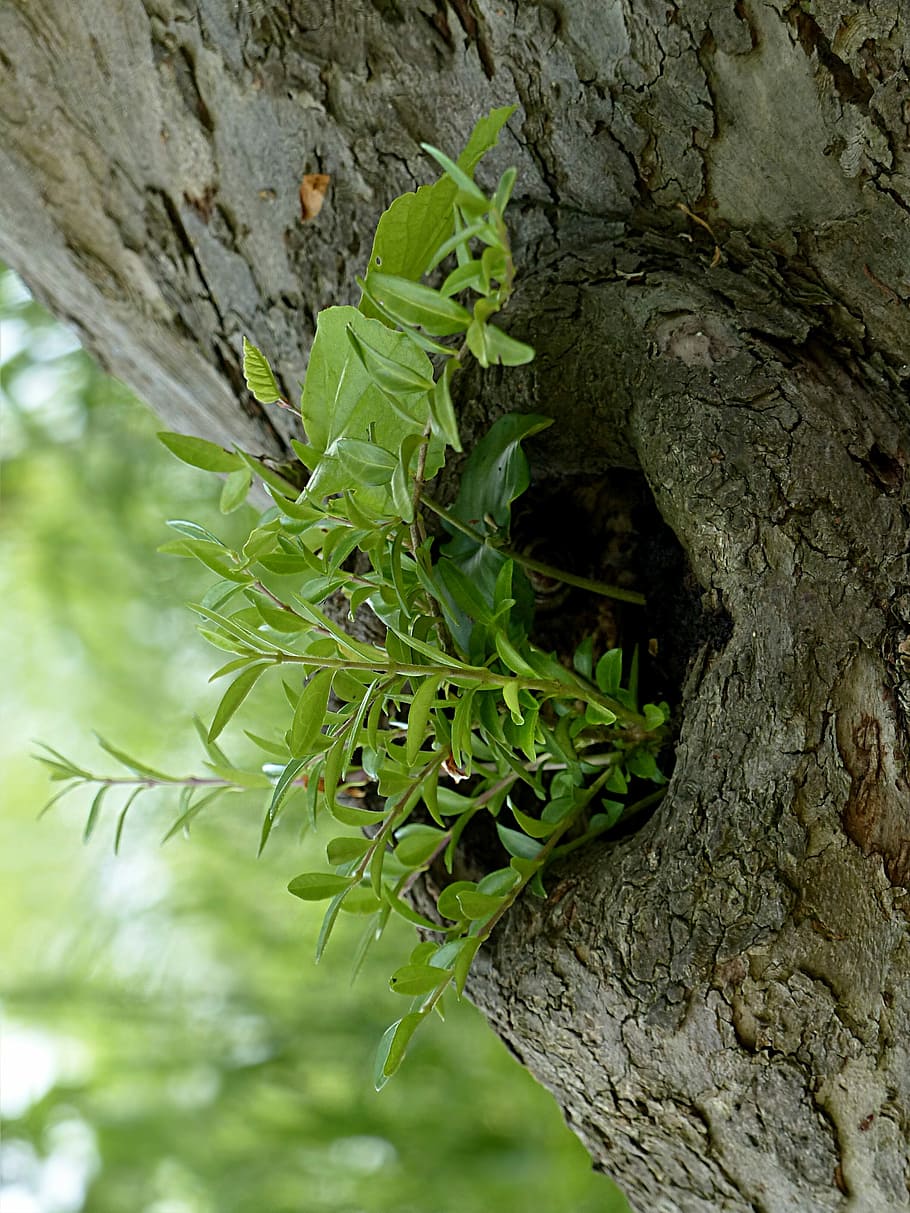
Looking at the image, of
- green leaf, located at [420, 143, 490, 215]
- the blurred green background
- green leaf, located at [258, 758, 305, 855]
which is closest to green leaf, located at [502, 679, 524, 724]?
green leaf, located at [258, 758, 305, 855]

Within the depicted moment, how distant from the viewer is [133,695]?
2.16m

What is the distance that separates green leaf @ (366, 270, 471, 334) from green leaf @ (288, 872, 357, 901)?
28 cm

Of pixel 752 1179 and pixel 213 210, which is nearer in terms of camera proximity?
pixel 752 1179

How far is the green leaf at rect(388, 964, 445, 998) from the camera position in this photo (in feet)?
1.69

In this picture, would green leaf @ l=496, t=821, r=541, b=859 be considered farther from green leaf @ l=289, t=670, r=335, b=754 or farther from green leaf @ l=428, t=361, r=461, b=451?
green leaf @ l=428, t=361, r=461, b=451

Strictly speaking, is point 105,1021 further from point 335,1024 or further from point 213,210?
point 213,210

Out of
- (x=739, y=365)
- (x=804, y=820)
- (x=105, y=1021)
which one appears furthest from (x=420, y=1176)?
(x=739, y=365)

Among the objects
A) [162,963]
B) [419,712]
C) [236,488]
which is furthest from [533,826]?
[162,963]

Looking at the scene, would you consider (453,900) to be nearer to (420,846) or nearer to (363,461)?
(420,846)

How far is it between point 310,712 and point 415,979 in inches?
6.5

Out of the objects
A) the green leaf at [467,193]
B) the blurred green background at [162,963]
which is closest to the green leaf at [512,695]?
the green leaf at [467,193]

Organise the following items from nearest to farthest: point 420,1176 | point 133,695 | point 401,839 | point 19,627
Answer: point 401,839 → point 420,1176 → point 133,695 → point 19,627

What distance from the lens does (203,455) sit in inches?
19.4

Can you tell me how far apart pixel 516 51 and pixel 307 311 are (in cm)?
23
